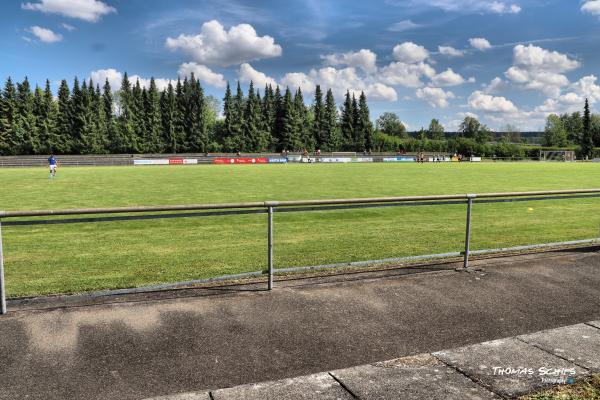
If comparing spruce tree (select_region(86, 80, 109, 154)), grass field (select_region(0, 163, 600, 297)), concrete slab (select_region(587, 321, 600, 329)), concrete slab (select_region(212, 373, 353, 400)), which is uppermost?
spruce tree (select_region(86, 80, 109, 154))

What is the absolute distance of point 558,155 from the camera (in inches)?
4286

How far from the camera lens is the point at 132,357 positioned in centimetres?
393

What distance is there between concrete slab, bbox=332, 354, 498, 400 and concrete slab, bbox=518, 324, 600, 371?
1.06 metres

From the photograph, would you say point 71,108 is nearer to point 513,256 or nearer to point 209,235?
point 209,235

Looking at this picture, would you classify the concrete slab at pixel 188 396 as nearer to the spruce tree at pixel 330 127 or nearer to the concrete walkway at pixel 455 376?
the concrete walkway at pixel 455 376

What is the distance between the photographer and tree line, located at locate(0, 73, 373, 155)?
86.7 meters

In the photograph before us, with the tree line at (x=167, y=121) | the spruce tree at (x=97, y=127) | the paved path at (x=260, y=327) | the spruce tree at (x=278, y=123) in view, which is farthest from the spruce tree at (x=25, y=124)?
the paved path at (x=260, y=327)

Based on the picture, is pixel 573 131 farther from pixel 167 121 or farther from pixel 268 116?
pixel 167 121

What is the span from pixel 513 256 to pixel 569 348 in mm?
3791

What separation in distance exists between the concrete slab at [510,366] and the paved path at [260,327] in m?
0.29

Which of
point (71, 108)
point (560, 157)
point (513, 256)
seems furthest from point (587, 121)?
point (513, 256)

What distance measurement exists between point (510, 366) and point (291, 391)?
1.85 m

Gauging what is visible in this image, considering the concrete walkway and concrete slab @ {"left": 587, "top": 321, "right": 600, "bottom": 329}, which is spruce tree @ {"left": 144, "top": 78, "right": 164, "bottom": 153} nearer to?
concrete slab @ {"left": 587, "top": 321, "right": 600, "bottom": 329}

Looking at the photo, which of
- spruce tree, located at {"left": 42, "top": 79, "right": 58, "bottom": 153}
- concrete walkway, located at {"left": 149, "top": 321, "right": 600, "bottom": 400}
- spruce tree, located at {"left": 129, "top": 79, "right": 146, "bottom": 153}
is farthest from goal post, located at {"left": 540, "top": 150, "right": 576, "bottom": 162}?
concrete walkway, located at {"left": 149, "top": 321, "right": 600, "bottom": 400}
